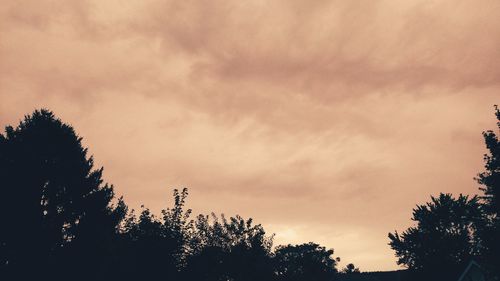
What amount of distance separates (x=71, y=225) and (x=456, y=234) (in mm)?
58645

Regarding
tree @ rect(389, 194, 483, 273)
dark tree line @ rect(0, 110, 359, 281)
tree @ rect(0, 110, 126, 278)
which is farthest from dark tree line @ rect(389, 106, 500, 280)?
tree @ rect(0, 110, 126, 278)

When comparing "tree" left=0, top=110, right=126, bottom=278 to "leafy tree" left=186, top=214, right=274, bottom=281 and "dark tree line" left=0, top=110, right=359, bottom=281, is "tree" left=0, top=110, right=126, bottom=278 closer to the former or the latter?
"dark tree line" left=0, top=110, right=359, bottom=281

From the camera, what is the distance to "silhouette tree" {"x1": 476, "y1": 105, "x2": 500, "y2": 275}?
1795 centimetres

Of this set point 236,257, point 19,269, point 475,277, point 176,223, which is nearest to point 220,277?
point 236,257

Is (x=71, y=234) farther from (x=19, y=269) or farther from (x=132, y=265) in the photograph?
(x=132, y=265)

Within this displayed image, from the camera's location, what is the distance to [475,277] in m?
35.2

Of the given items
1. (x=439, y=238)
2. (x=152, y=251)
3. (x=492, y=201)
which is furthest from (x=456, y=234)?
(x=152, y=251)

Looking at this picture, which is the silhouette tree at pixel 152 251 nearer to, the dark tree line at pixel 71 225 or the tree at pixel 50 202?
the dark tree line at pixel 71 225

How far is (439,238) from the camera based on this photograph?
49.3 meters

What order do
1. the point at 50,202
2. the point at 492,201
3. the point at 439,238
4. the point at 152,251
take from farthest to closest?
the point at 439,238
the point at 50,202
the point at 492,201
the point at 152,251

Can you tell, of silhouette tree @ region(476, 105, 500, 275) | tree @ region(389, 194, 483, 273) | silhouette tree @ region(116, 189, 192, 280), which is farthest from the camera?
tree @ region(389, 194, 483, 273)

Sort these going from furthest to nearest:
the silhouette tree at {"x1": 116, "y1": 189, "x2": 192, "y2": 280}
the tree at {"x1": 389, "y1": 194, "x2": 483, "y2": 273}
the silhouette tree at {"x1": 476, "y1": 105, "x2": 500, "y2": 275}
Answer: the tree at {"x1": 389, "y1": 194, "x2": 483, "y2": 273}, the silhouette tree at {"x1": 476, "y1": 105, "x2": 500, "y2": 275}, the silhouette tree at {"x1": 116, "y1": 189, "x2": 192, "y2": 280}

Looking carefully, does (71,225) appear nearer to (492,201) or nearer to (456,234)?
(492,201)

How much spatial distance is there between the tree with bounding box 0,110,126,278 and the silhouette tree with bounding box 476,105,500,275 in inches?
903
